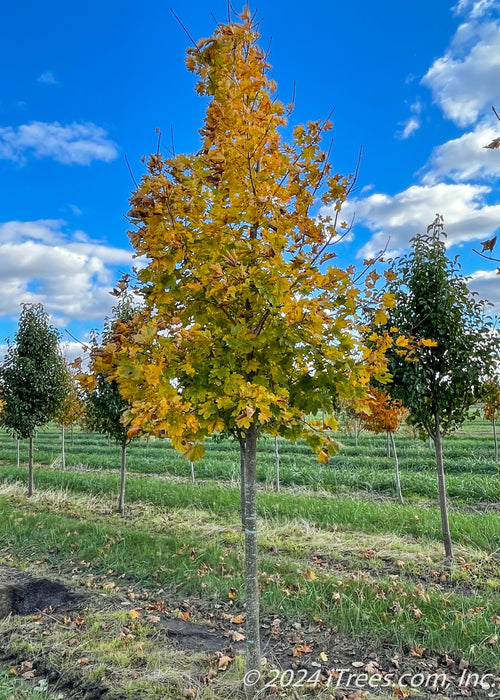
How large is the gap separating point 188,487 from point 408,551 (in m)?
6.37

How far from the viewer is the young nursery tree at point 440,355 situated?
20.2ft

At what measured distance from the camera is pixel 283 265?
2928 mm

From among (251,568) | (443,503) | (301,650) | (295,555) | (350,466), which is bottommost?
(350,466)

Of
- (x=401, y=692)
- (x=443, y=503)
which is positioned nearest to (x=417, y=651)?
(x=401, y=692)

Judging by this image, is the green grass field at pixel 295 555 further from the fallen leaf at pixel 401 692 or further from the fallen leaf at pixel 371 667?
the fallen leaf at pixel 401 692

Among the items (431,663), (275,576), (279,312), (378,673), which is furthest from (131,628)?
(279,312)

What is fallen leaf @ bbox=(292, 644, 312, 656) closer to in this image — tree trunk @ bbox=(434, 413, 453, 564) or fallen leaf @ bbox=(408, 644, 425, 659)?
fallen leaf @ bbox=(408, 644, 425, 659)

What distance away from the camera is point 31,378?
1233 centimetres

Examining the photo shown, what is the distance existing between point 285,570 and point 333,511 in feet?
10.6

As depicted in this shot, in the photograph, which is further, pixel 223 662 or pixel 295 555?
pixel 295 555

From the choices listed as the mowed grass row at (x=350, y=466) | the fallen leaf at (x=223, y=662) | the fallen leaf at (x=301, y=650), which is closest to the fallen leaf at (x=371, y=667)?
the fallen leaf at (x=301, y=650)

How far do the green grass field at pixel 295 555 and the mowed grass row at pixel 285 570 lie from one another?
0.02 metres

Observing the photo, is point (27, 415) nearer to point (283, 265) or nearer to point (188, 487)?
point (188, 487)

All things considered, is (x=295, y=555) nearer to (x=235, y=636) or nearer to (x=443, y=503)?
(x=443, y=503)
